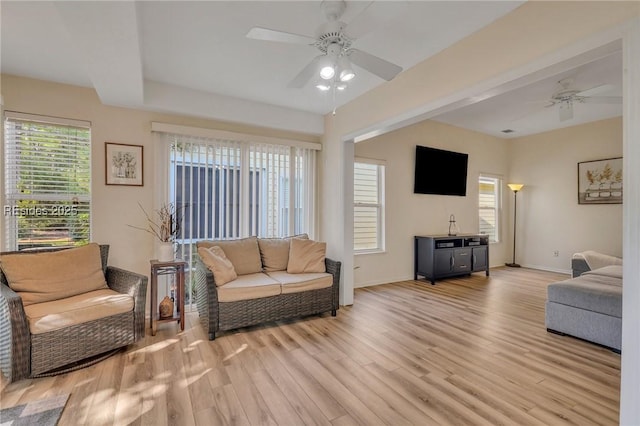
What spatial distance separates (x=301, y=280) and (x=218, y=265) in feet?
2.99

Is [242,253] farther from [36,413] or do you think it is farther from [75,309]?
[36,413]

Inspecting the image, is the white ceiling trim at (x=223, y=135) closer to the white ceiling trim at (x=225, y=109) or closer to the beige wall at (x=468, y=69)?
the white ceiling trim at (x=225, y=109)

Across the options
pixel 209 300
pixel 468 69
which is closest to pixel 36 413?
pixel 209 300

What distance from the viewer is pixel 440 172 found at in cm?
559

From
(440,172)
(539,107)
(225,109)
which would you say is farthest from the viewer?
(440,172)

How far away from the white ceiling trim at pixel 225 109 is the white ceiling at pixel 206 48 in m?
0.01

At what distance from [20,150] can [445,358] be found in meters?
4.53

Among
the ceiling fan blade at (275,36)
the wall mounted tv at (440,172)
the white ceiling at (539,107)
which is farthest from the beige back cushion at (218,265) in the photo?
the wall mounted tv at (440,172)

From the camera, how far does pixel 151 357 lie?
2521 millimetres

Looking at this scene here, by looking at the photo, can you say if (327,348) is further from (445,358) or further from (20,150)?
(20,150)

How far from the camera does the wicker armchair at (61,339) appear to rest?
2072 millimetres

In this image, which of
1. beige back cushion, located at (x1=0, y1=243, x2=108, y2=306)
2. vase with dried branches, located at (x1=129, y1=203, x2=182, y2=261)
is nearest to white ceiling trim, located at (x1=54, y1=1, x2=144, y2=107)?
vase with dried branches, located at (x1=129, y1=203, x2=182, y2=261)

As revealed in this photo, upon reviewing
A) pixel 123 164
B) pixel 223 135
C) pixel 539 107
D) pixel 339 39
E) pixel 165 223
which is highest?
pixel 539 107

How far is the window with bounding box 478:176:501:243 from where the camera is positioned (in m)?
6.49
